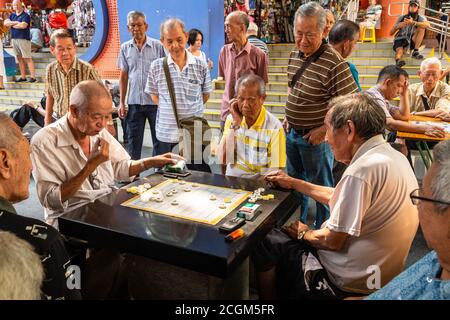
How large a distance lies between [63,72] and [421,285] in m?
3.45

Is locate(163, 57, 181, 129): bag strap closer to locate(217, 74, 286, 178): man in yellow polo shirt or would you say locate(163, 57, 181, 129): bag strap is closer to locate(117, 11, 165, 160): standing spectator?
locate(117, 11, 165, 160): standing spectator

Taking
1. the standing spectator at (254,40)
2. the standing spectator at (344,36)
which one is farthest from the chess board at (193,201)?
the standing spectator at (254,40)

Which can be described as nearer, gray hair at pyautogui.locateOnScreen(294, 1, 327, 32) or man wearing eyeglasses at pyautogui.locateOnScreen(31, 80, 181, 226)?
man wearing eyeglasses at pyautogui.locateOnScreen(31, 80, 181, 226)

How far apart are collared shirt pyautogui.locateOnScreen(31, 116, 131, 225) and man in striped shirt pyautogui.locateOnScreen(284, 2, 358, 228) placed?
61.5 inches

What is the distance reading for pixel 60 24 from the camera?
9.46 meters

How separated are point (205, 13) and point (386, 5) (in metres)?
5.48

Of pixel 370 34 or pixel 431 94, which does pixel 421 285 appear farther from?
pixel 370 34

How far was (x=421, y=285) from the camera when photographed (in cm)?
127

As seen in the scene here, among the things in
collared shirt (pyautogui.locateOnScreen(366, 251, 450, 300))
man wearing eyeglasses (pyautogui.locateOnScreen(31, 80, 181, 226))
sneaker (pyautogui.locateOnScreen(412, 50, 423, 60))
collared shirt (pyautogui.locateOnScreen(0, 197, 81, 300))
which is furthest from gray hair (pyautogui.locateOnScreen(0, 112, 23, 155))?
sneaker (pyautogui.locateOnScreen(412, 50, 423, 60))

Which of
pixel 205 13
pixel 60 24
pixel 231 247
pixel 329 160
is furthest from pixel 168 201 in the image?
pixel 60 24

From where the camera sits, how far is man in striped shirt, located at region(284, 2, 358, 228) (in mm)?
2859

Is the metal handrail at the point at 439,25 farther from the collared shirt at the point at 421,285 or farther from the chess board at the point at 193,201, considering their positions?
the collared shirt at the point at 421,285

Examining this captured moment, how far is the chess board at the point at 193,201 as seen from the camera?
1.90 m

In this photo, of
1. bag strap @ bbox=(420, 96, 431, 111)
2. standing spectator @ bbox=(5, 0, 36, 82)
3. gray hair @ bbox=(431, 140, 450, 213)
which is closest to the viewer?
gray hair @ bbox=(431, 140, 450, 213)
